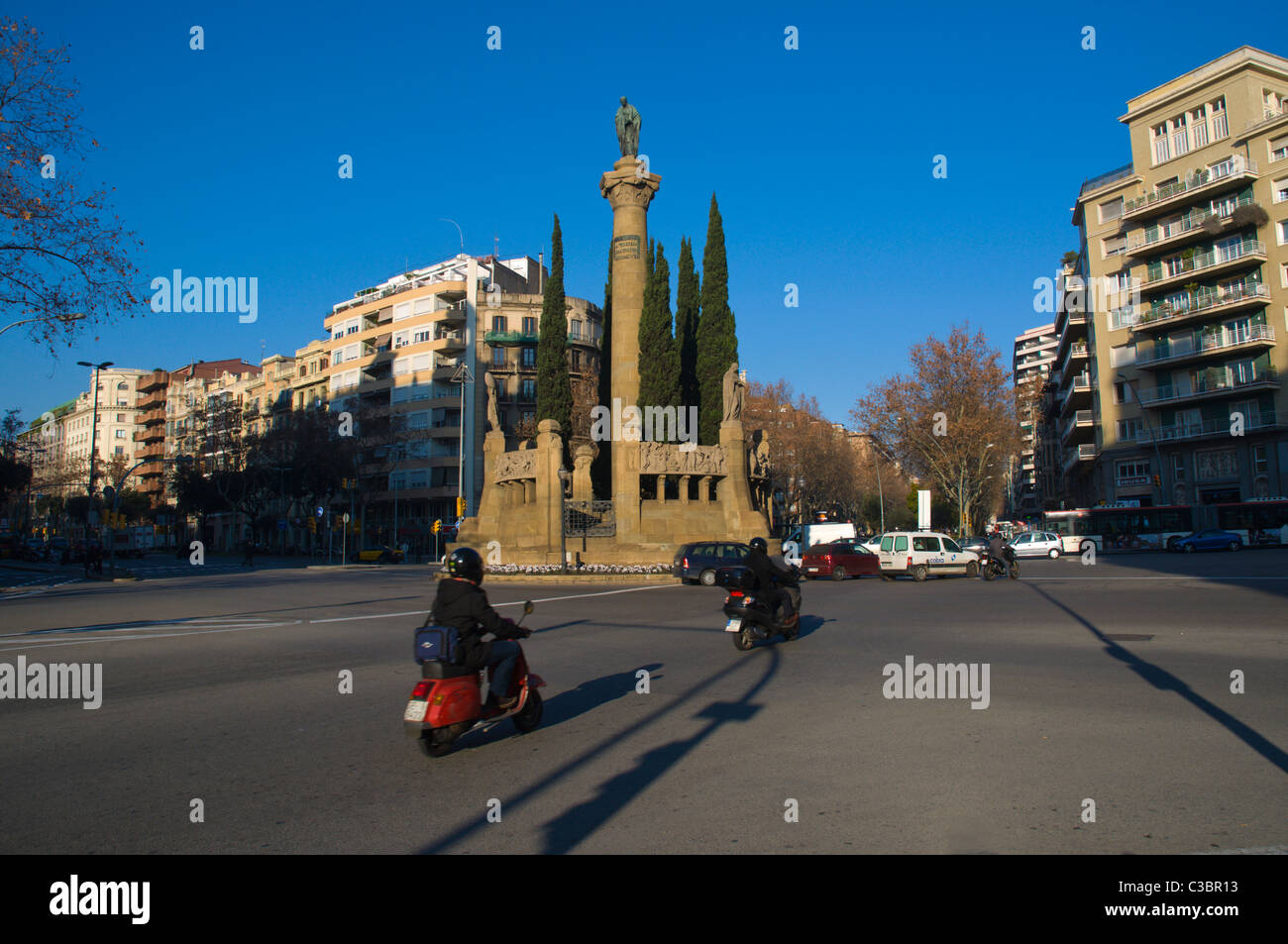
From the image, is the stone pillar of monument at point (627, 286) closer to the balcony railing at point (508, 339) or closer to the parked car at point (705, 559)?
the parked car at point (705, 559)

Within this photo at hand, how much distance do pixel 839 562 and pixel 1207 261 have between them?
36546 mm

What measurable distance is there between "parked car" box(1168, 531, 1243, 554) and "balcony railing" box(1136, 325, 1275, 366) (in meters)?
11.9

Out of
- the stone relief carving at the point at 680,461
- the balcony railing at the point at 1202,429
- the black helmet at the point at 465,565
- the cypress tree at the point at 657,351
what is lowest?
the black helmet at the point at 465,565

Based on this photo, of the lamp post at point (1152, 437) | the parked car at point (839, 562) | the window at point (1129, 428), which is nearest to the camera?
the parked car at point (839, 562)

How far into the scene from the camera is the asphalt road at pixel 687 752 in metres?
4.34

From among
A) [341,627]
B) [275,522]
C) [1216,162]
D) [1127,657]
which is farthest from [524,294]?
[1127,657]

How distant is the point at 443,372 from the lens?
239 feet

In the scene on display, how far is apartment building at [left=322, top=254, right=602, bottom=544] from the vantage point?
232 ft

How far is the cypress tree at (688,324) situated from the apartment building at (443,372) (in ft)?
95.6

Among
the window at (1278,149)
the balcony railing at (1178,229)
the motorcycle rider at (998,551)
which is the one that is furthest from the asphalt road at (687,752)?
the balcony railing at (1178,229)

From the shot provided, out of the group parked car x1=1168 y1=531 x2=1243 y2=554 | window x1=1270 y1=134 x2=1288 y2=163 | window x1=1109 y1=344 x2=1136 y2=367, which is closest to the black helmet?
parked car x1=1168 y1=531 x2=1243 y2=554

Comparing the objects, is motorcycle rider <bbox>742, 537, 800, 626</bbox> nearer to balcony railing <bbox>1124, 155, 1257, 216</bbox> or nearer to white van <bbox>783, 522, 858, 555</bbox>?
white van <bbox>783, 522, 858, 555</bbox>

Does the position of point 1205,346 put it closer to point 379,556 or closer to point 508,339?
point 508,339

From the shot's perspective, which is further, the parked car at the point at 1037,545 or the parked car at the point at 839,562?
the parked car at the point at 1037,545
